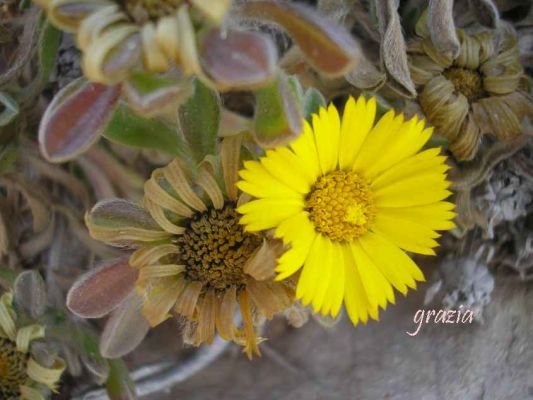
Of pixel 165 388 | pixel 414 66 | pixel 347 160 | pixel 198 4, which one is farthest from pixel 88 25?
pixel 165 388

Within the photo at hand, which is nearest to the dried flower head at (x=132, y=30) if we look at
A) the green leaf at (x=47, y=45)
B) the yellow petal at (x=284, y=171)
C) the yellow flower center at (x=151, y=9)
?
the yellow flower center at (x=151, y=9)

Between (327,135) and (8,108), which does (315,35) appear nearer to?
(327,135)

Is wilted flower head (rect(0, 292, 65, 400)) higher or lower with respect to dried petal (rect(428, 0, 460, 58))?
lower

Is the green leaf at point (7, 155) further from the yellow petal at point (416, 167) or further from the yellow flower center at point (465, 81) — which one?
the yellow flower center at point (465, 81)

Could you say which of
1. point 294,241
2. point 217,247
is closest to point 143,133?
point 217,247

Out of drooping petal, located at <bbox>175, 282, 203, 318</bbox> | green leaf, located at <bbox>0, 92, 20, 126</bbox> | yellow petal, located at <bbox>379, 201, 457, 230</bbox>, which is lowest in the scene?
drooping petal, located at <bbox>175, 282, 203, 318</bbox>

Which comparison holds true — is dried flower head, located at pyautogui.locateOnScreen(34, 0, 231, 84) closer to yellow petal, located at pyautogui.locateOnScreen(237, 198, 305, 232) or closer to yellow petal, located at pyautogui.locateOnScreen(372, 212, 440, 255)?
yellow petal, located at pyautogui.locateOnScreen(237, 198, 305, 232)

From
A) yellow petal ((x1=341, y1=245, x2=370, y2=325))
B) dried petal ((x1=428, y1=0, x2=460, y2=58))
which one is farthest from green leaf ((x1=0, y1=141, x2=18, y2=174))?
dried petal ((x1=428, y1=0, x2=460, y2=58))
